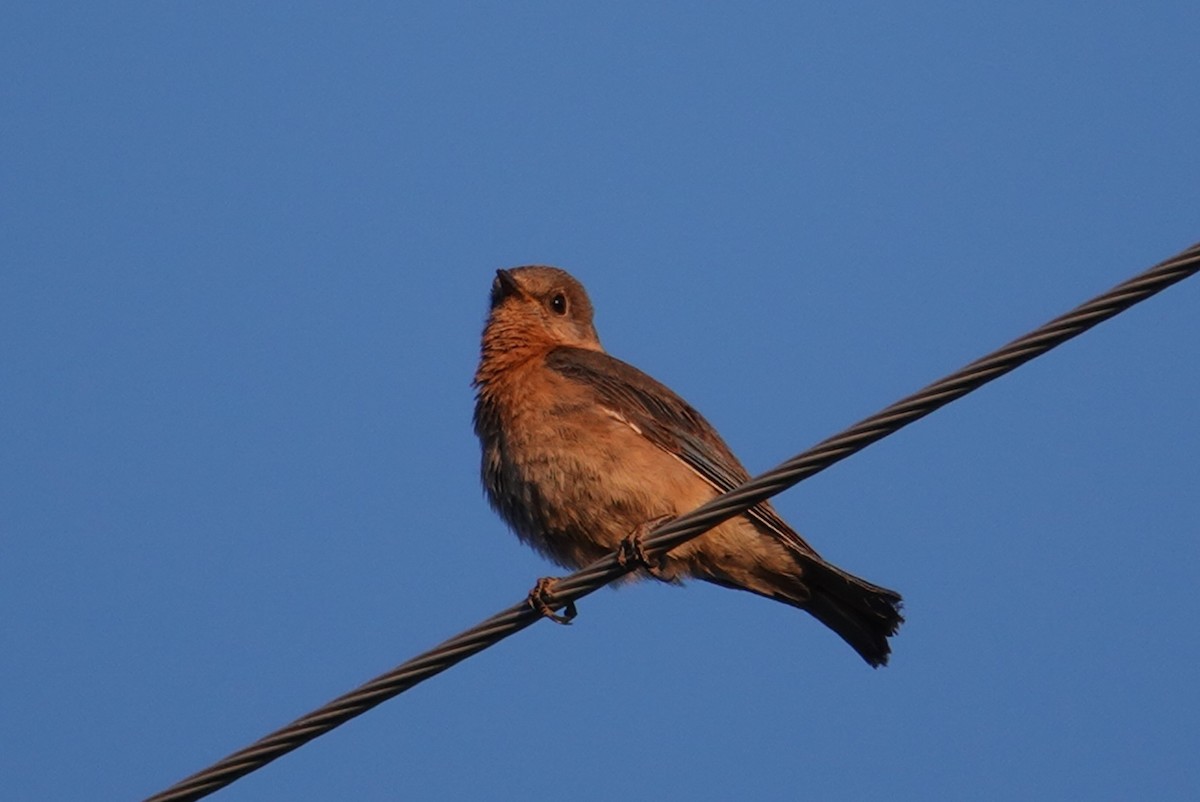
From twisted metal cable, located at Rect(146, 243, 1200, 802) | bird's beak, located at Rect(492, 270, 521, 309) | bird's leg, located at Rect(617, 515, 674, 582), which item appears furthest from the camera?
bird's beak, located at Rect(492, 270, 521, 309)

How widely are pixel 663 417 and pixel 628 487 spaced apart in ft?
2.74

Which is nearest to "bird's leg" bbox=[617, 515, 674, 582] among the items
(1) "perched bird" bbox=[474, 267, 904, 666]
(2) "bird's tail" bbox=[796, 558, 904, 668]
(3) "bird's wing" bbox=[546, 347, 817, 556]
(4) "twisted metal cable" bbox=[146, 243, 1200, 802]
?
(1) "perched bird" bbox=[474, 267, 904, 666]

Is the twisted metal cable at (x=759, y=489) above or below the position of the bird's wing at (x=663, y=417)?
below

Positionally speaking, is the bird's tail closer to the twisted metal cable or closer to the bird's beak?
the twisted metal cable

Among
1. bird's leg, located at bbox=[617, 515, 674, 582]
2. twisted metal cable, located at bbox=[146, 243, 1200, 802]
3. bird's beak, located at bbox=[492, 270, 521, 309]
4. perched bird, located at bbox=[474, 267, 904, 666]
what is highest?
bird's beak, located at bbox=[492, 270, 521, 309]

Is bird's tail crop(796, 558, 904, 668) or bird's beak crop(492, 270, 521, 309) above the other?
bird's beak crop(492, 270, 521, 309)

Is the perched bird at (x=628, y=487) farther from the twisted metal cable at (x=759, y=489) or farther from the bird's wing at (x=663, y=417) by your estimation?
the twisted metal cable at (x=759, y=489)

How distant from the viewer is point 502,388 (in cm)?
903

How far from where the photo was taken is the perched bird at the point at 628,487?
8.25 m

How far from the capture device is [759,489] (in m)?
5.50

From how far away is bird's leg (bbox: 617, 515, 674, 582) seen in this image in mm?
6773

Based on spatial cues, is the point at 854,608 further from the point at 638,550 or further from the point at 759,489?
the point at 759,489

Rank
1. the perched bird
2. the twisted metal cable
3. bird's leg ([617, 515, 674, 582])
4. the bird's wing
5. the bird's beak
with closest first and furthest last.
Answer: the twisted metal cable < bird's leg ([617, 515, 674, 582]) < the perched bird < the bird's wing < the bird's beak

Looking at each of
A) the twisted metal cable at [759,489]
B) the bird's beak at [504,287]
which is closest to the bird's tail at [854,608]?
the twisted metal cable at [759,489]
